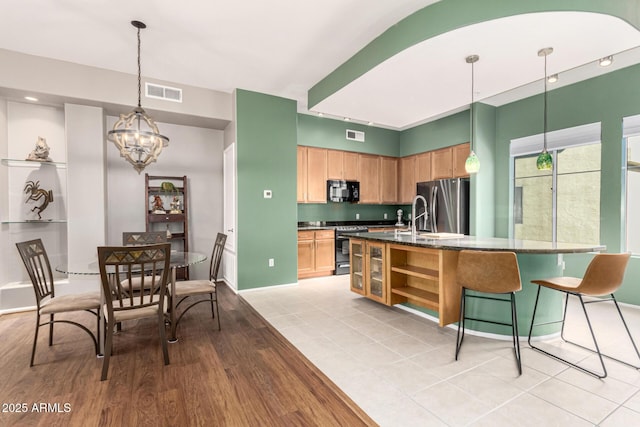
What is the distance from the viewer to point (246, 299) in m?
4.18

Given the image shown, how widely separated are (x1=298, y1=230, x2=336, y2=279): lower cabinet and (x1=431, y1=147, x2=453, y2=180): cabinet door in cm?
238

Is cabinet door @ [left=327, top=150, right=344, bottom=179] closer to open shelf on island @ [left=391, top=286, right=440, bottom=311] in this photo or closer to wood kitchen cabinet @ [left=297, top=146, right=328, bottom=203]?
wood kitchen cabinet @ [left=297, top=146, right=328, bottom=203]

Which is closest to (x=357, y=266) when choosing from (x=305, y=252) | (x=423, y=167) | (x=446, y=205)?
(x=305, y=252)

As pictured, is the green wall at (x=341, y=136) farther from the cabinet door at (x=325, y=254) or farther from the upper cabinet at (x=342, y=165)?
the cabinet door at (x=325, y=254)

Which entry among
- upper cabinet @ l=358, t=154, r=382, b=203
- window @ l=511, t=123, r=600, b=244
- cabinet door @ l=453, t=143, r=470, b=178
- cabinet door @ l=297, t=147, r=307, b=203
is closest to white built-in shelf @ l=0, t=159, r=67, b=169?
cabinet door @ l=297, t=147, r=307, b=203

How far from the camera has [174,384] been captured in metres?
2.14

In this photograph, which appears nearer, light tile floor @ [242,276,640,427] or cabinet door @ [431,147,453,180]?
light tile floor @ [242,276,640,427]

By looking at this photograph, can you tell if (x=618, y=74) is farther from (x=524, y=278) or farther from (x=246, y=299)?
(x=246, y=299)

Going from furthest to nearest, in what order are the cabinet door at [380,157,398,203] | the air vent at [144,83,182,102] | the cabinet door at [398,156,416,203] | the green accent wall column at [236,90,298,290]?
1. the cabinet door at [380,157,398,203]
2. the cabinet door at [398,156,416,203]
3. the green accent wall column at [236,90,298,290]
4. the air vent at [144,83,182,102]

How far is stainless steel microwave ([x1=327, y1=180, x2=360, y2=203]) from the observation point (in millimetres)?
5844

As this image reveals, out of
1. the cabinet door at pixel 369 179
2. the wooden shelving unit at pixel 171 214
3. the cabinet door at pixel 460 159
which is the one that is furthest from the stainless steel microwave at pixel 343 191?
the wooden shelving unit at pixel 171 214

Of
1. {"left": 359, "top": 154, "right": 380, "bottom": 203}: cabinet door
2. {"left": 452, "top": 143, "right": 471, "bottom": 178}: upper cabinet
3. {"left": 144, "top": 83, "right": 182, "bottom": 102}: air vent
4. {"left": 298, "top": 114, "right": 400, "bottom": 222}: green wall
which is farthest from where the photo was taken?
{"left": 359, "top": 154, "right": 380, "bottom": 203}: cabinet door

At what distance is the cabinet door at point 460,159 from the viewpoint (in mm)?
5316

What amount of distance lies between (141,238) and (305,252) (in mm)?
2652
